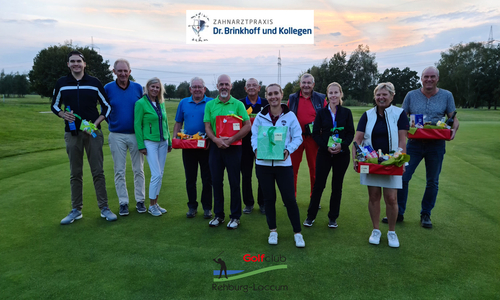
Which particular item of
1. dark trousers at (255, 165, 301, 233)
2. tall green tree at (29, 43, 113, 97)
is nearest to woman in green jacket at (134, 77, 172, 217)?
dark trousers at (255, 165, 301, 233)

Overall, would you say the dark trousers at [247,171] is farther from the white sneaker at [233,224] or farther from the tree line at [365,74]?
the tree line at [365,74]

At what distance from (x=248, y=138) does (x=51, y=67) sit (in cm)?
4937

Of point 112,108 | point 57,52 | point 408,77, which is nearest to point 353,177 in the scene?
point 112,108

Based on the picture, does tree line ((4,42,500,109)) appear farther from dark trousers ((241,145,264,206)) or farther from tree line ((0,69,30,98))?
dark trousers ((241,145,264,206))

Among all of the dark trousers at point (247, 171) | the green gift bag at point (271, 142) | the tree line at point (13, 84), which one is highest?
the tree line at point (13, 84)

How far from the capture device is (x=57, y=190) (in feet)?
19.5

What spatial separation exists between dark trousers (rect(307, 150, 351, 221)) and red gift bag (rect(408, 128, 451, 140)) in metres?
0.97

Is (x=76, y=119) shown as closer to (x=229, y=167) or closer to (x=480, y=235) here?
(x=229, y=167)

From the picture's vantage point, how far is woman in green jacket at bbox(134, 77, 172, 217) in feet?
15.3

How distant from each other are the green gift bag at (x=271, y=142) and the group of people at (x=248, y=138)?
0.06 m

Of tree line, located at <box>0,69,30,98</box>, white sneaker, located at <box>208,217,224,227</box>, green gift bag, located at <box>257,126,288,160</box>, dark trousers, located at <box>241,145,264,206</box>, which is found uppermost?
tree line, located at <box>0,69,30,98</box>

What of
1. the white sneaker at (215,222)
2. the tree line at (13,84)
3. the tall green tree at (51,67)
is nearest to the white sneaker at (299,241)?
the white sneaker at (215,222)

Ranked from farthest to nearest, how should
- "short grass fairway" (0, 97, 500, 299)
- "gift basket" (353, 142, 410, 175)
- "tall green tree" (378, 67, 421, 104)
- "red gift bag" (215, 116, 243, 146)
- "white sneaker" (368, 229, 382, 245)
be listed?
"tall green tree" (378, 67, 421, 104), "red gift bag" (215, 116, 243, 146), "white sneaker" (368, 229, 382, 245), "gift basket" (353, 142, 410, 175), "short grass fairway" (0, 97, 500, 299)

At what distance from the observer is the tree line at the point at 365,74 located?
45.4 metres
